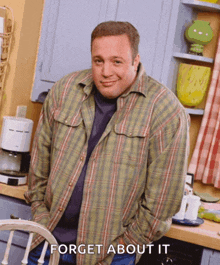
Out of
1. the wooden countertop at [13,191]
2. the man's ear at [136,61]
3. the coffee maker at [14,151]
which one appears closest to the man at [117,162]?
the man's ear at [136,61]

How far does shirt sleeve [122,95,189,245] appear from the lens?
1.53 m

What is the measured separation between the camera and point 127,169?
5.08 feet

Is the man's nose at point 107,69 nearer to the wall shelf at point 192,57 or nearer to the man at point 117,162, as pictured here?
the man at point 117,162

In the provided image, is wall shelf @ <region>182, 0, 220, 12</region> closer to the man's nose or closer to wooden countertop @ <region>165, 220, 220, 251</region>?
the man's nose

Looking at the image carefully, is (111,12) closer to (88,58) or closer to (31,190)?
(88,58)

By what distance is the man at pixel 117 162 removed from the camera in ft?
5.02

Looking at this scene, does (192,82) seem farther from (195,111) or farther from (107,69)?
(107,69)

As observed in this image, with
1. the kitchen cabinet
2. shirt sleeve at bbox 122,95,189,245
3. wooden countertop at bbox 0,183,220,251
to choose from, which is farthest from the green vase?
wooden countertop at bbox 0,183,220,251

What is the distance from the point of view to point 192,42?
247 cm

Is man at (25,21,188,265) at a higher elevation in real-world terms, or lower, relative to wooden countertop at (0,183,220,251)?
higher

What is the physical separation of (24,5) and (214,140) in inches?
52.5

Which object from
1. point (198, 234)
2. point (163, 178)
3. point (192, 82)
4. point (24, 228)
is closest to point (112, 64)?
point (163, 178)

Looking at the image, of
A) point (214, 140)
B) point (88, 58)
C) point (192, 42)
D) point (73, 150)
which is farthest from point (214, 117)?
point (73, 150)

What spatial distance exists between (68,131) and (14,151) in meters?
0.65
